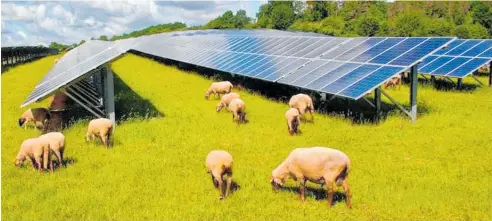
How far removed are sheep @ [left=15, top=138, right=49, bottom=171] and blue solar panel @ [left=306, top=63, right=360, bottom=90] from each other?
11.0 meters

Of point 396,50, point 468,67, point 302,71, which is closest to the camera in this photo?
point 396,50

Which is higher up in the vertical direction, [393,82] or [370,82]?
[370,82]

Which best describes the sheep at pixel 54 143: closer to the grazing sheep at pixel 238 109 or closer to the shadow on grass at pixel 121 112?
the shadow on grass at pixel 121 112

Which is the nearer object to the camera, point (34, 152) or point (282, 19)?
point (34, 152)

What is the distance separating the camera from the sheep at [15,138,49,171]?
41.5ft

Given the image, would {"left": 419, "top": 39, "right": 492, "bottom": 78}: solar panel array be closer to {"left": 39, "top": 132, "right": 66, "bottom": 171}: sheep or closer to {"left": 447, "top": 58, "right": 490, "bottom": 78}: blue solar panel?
{"left": 447, "top": 58, "right": 490, "bottom": 78}: blue solar panel

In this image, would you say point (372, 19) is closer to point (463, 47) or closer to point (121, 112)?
point (463, 47)

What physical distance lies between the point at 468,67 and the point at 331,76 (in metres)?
12.3

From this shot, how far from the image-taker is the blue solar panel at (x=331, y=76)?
65.4ft

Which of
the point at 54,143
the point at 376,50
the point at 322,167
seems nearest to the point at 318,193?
the point at 322,167

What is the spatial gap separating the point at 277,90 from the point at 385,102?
666 centimetres

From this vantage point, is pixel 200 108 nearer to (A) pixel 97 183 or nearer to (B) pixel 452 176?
(A) pixel 97 183

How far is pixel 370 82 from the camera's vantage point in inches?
705

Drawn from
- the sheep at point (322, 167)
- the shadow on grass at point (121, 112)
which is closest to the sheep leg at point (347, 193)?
the sheep at point (322, 167)
